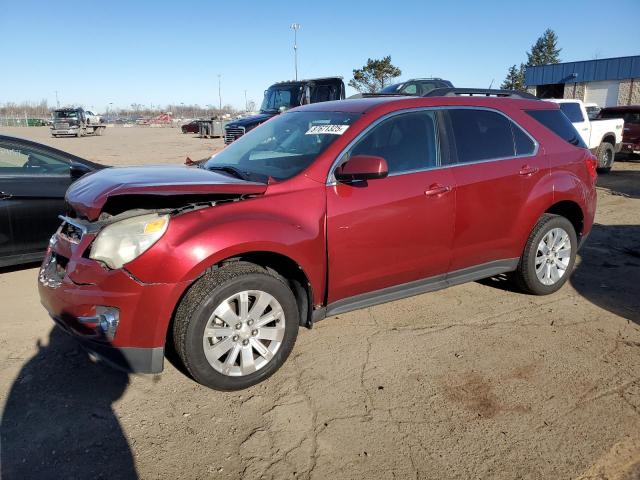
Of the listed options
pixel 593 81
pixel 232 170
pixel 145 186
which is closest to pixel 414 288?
pixel 232 170

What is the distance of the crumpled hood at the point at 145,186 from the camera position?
9.64 feet

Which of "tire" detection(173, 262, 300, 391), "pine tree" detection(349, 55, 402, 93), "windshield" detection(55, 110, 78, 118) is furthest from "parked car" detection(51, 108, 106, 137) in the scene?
"tire" detection(173, 262, 300, 391)

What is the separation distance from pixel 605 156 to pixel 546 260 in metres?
11.0

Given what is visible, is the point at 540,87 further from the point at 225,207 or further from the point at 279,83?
the point at 225,207

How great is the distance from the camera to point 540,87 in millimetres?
47438

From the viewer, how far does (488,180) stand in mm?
4121

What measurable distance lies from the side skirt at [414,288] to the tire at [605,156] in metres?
11.0

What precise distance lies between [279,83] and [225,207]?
12.9 meters

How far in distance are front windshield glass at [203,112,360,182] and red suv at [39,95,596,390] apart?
18 mm

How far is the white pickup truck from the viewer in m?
12.2

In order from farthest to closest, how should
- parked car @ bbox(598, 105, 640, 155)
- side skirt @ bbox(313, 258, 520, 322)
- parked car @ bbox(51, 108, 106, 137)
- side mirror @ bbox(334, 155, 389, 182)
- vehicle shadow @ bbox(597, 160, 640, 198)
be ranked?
1. parked car @ bbox(51, 108, 106, 137)
2. parked car @ bbox(598, 105, 640, 155)
3. vehicle shadow @ bbox(597, 160, 640, 198)
4. side skirt @ bbox(313, 258, 520, 322)
5. side mirror @ bbox(334, 155, 389, 182)

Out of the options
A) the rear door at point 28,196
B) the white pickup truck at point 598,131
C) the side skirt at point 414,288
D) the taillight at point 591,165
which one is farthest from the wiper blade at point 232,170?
the white pickup truck at point 598,131

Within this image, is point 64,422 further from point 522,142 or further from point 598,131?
point 598,131

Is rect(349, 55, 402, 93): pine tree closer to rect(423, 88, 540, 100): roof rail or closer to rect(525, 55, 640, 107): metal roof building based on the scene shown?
rect(525, 55, 640, 107): metal roof building
